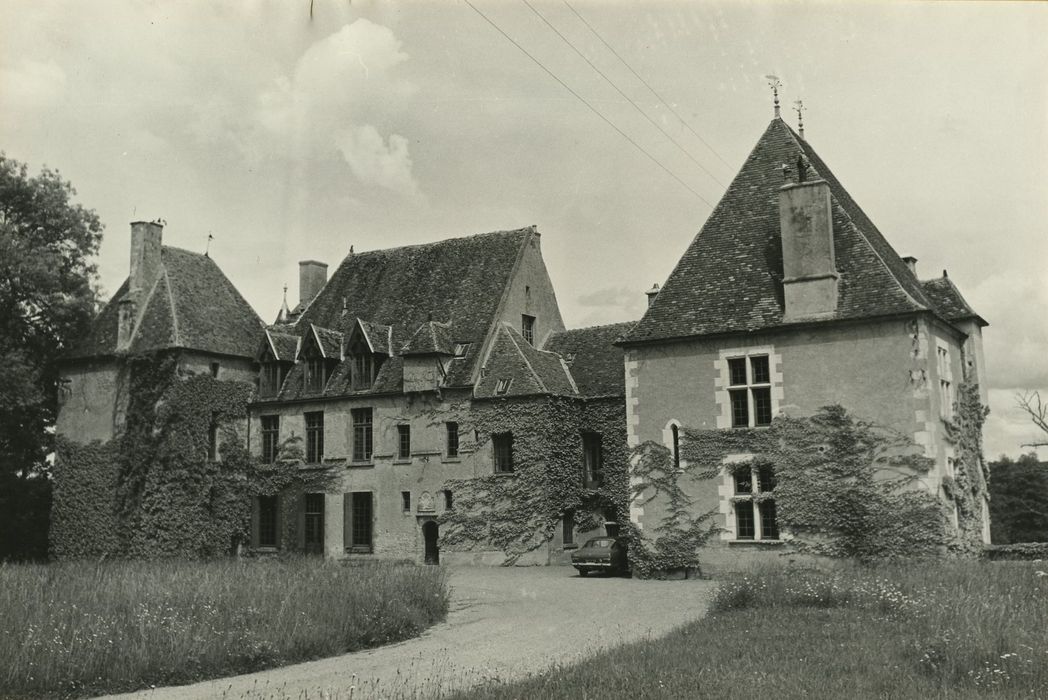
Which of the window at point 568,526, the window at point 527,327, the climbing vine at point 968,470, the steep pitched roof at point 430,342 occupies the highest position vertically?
the window at point 527,327

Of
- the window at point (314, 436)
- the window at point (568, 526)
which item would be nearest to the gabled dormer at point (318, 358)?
the window at point (314, 436)

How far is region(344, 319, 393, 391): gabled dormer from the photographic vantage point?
36688mm

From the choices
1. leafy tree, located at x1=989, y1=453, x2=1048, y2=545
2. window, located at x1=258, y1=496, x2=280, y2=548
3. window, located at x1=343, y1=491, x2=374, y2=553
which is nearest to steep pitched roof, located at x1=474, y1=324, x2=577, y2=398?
window, located at x1=343, y1=491, x2=374, y2=553

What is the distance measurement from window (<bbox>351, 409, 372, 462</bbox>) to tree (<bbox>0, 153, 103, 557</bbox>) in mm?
11602

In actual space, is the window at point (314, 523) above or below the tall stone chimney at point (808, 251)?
below

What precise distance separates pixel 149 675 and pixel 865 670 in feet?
29.2

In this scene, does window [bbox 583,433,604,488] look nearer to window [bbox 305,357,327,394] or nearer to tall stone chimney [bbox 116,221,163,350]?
window [bbox 305,357,327,394]

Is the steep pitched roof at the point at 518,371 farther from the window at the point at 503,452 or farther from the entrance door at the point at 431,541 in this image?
the entrance door at the point at 431,541

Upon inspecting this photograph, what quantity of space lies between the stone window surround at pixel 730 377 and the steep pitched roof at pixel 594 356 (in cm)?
791

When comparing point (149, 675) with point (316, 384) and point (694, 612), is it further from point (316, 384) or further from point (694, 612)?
point (316, 384)

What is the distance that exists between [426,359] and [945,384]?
17.5 metres

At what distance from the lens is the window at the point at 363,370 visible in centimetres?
3669

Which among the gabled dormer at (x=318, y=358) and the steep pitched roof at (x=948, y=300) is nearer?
the steep pitched roof at (x=948, y=300)

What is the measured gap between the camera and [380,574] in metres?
19.0
